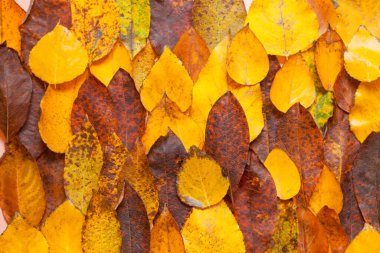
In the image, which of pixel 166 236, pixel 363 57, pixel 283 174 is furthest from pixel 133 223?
pixel 363 57

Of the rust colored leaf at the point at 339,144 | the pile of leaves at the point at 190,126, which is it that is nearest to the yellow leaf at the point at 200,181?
the pile of leaves at the point at 190,126

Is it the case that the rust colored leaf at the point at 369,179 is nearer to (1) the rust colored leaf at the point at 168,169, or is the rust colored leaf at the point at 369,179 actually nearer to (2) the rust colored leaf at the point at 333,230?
(2) the rust colored leaf at the point at 333,230

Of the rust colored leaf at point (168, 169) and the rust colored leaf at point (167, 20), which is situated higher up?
the rust colored leaf at point (167, 20)

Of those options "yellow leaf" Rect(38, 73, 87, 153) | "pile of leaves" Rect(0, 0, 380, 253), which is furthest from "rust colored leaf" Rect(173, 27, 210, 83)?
"yellow leaf" Rect(38, 73, 87, 153)

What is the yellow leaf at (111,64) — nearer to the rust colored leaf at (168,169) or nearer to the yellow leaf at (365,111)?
the rust colored leaf at (168,169)

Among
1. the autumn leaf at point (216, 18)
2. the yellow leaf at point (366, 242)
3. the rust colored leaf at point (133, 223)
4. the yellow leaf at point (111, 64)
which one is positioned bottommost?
the yellow leaf at point (366, 242)
